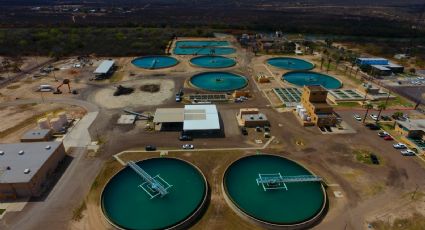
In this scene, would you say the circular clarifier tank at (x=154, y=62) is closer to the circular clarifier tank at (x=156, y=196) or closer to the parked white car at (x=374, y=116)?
the circular clarifier tank at (x=156, y=196)

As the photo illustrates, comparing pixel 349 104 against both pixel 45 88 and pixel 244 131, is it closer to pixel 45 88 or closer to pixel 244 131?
pixel 244 131

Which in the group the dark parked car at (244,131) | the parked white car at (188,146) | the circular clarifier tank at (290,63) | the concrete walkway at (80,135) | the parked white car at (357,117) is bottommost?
the concrete walkway at (80,135)

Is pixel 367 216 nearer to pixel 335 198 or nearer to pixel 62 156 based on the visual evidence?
pixel 335 198

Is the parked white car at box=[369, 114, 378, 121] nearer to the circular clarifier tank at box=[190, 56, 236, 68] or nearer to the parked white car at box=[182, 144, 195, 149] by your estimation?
the parked white car at box=[182, 144, 195, 149]

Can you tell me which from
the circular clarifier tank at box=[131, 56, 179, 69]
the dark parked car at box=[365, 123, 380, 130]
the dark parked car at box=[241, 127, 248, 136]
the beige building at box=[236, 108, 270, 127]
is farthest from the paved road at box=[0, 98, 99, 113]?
the dark parked car at box=[365, 123, 380, 130]

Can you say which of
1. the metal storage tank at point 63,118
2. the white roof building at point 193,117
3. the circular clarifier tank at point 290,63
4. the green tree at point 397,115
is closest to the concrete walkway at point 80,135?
the metal storage tank at point 63,118

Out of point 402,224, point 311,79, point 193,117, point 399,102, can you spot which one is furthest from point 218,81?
point 402,224
